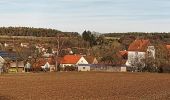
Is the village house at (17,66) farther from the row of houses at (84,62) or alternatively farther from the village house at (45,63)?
the village house at (45,63)

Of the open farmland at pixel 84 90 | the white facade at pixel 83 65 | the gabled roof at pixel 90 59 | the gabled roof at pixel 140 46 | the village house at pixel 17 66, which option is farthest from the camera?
the gabled roof at pixel 140 46

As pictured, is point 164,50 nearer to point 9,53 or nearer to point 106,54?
point 106,54

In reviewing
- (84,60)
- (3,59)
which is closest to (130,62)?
(84,60)

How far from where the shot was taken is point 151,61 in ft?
276

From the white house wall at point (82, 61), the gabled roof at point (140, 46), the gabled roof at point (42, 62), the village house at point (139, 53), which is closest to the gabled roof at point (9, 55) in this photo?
the gabled roof at point (42, 62)

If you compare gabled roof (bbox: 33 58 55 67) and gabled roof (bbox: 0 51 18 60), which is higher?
gabled roof (bbox: 0 51 18 60)

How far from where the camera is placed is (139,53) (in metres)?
99.8

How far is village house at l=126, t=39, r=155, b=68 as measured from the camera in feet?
286

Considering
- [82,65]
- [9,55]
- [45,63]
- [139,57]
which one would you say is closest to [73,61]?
[82,65]

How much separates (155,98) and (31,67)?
61.5m

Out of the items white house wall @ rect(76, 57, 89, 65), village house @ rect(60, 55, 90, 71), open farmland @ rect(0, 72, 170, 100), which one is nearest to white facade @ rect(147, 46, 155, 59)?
village house @ rect(60, 55, 90, 71)

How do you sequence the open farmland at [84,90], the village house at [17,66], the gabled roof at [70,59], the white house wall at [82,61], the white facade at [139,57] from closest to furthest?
the open farmland at [84,90] → the white facade at [139,57] → the village house at [17,66] → the white house wall at [82,61] → the gabled roof at [70,59]

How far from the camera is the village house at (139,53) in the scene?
87050 mm

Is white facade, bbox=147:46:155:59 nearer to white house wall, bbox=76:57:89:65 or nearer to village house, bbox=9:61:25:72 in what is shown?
white house wall, bbox=76:57:89:65
